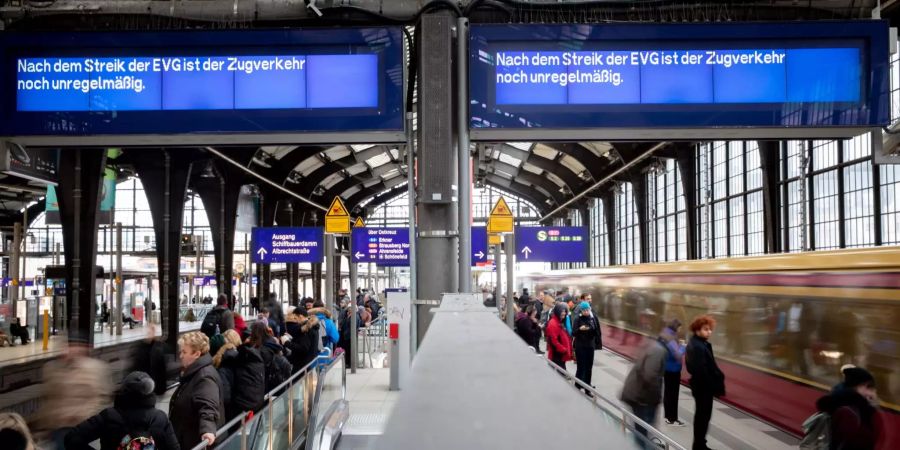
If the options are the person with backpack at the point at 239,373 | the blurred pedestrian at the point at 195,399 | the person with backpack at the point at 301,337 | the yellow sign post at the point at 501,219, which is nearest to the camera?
the blurred pedestrian at the point at 195,399

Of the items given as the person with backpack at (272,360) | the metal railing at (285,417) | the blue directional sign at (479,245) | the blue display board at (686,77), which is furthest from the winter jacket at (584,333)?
the blue directional sign at (479,245)

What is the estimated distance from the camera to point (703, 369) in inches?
298

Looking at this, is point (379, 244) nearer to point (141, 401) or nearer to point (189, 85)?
point (189, 85)

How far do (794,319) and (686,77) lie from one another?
3764mm

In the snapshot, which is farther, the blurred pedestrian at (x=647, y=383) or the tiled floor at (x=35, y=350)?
the tiled floor at (x=35, y=350)

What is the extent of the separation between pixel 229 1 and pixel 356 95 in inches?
80.2

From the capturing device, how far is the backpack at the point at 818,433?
4777 mm

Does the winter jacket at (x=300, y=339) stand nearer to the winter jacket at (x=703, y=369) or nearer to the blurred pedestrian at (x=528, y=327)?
the blurred pedestrian at (x=528, y=327)

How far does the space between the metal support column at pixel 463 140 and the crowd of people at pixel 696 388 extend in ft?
5.82

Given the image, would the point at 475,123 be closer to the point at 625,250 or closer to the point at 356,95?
the point at 356,95

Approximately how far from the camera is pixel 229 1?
26.0 ft

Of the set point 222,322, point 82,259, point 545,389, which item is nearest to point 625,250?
point 82,259

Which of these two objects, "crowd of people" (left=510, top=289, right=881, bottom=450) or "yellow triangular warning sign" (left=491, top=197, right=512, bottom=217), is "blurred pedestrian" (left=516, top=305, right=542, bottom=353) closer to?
"crowd of people" (left=510, top=289, right=881, bottom=450)

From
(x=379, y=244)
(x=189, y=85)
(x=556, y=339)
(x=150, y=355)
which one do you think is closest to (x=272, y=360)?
(x=150, y=355)
